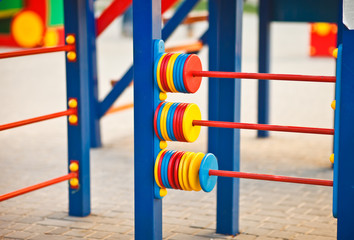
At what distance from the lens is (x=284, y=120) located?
7684 mm

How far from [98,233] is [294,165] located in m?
2.35

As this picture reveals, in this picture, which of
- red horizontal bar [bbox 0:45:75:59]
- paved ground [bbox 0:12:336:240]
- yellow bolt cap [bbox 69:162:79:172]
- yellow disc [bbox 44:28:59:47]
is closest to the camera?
red horizontal bar [bbox 0:45:75:59]

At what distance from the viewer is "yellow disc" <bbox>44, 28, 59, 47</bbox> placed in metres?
13.3

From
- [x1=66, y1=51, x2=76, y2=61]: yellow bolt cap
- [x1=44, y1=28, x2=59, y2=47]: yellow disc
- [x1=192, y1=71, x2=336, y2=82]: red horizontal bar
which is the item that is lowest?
[x1=192, y1=71, x2=336, y2=82]: red horizontal bar

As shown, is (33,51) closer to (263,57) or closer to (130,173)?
(130,173)

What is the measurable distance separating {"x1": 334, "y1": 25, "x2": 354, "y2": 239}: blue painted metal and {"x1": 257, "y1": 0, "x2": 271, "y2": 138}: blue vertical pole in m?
3.79

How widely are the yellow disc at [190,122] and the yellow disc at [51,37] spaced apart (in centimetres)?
1052

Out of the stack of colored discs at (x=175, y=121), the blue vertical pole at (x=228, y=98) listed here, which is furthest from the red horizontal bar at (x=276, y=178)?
the blue vertical pole at (x=228, y=98)

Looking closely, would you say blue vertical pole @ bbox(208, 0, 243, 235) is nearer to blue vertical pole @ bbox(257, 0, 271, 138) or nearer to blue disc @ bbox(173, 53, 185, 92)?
blue disc @ bbox(173, 53, 185, 92)

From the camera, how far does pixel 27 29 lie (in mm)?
13367

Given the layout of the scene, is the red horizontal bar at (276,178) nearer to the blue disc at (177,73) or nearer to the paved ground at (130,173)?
the blue disc at (177,73)

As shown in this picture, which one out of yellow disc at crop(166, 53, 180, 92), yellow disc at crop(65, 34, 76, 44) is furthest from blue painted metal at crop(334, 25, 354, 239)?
yellow disc at crop(65, 34, 76, 44)

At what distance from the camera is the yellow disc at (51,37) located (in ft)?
43.6

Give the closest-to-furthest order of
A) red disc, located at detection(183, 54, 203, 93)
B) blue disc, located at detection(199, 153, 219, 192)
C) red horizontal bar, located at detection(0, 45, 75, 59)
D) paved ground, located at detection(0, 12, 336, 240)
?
red disc, located at detection(183, 54, 203, 93) < blue disc, located at detection(199, 153, 219, 192) < red horizontal bar, located at detection(0, 45, 75, 59) < paved ground, located at detection(0, 12, 336, 240)
